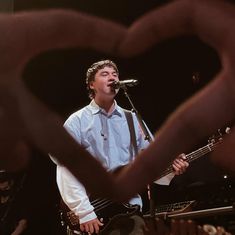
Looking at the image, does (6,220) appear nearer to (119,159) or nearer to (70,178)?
(70,178)

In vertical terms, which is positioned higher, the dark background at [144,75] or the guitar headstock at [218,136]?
the dark background at [144,75]

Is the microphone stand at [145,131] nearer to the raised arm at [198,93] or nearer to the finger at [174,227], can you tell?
the finger at [174,227]

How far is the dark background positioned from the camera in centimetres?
203

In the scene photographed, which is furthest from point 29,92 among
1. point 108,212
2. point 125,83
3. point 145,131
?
point 108,212

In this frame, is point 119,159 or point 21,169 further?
point 119,159

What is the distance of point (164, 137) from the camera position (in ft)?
6.28

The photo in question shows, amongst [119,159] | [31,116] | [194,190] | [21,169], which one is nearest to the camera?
[31,116]

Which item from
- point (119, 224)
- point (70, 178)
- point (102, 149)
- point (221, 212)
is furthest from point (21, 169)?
point (221, 212)

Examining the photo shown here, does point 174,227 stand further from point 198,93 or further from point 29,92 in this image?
point 29,92

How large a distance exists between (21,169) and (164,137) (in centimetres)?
56

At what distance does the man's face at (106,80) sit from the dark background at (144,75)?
0.05m

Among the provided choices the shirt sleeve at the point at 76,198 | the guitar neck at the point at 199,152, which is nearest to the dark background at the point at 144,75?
the guitar neck at the point at 199,152

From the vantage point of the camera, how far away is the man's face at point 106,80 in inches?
87.6

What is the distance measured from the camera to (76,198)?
2.15 metres
